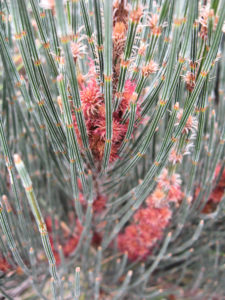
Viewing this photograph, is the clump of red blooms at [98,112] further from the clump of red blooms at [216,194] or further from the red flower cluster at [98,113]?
the clump of red blooms at [216,194]

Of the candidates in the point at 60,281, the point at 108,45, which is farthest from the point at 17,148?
the point at 108,45

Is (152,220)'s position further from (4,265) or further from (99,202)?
(4,265)

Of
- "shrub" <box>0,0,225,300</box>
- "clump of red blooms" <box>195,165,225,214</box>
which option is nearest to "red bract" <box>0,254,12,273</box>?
"shrub" <box>0,0,225,300</box>

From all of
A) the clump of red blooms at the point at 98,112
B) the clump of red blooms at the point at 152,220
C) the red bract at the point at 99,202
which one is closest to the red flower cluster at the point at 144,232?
the clump of red blooms at the point at 152,220

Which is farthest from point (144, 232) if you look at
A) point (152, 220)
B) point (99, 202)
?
point (99, 202)

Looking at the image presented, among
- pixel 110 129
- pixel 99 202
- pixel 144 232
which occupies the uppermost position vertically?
pixel 110 129

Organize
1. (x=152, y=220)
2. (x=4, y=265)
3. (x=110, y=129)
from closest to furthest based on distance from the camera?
(x=110, y=129), (x=4, y=265), (x=152, y=220)
